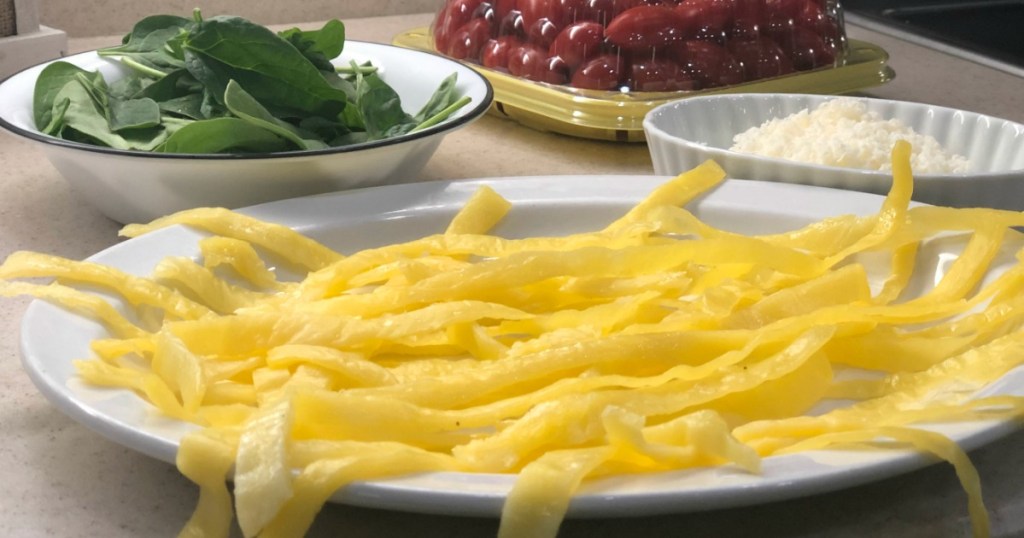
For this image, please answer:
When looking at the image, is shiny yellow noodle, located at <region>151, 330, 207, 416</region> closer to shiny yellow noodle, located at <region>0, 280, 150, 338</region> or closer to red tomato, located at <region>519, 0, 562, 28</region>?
shiny yellow noodle, located at <region>0, 280, 150, 338</region>

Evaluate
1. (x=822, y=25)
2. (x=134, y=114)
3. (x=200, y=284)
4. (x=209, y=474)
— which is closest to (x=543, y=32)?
(x=822, y=25)

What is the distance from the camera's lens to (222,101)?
93 cm

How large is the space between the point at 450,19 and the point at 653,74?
0.31 meters

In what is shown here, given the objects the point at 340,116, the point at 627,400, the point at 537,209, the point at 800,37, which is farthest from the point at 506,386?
the point at 800,37

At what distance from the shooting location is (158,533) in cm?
53

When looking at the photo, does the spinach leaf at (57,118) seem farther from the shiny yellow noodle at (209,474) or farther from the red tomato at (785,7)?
the red tomato at (785,7)

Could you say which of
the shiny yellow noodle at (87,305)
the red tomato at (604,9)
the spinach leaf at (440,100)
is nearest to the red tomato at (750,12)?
the red tomato at (604,9)

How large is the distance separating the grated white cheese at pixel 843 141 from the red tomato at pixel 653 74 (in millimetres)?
179

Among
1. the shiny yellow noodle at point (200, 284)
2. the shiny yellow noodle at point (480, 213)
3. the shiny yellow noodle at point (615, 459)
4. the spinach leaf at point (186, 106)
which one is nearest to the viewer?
the shiny yellow noodle at point (615, 459)

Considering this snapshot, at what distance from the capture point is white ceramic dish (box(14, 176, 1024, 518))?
461 millimetres

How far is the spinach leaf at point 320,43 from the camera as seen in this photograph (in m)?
1.04

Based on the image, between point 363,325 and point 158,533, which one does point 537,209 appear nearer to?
point 363,325

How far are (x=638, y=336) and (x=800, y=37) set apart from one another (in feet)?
2.61

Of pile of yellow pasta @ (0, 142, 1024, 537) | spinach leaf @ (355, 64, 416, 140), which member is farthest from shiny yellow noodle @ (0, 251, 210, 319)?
spinach leaf @ (355, 64, 416, 140)
